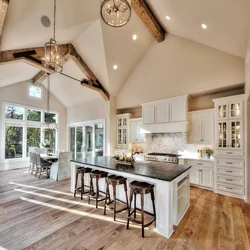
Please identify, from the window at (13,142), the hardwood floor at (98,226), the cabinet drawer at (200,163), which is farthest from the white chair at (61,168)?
the cabinet drawer at (200,163)

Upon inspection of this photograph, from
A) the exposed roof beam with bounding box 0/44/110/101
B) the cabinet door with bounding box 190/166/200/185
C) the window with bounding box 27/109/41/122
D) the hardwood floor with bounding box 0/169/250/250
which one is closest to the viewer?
the hardwood floor with bounding box 0/169/250/250

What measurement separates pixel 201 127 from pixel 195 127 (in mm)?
184

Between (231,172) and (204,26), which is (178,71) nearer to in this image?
(204,26)

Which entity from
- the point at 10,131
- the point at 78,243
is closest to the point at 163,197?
the point at 78,243

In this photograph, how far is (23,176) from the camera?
562 cm

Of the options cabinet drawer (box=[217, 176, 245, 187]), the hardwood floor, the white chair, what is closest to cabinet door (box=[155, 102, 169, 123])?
cabinet drawer (box=[217, 176, 245, 187])

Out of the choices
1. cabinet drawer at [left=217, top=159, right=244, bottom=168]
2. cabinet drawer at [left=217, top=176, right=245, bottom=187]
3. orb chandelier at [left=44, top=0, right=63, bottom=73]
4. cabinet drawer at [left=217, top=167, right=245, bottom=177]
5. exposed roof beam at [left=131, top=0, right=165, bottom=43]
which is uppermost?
exposed roof beam at [left=131, top=0, right=165, bottom=43]

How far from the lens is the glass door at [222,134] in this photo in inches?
159

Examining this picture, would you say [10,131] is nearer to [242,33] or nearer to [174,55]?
[174,55]

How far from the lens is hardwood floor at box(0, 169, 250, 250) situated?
7.07 ft

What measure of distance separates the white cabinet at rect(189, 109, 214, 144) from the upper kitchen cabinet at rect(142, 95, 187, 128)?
37 centimetres

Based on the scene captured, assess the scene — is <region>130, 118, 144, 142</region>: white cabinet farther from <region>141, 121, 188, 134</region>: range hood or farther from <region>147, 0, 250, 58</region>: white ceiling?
<region>147, 0, 250, 58</region>: white ceiling

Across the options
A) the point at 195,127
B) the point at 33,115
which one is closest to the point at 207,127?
the point at 195,127

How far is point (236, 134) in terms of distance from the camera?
3893 mm
